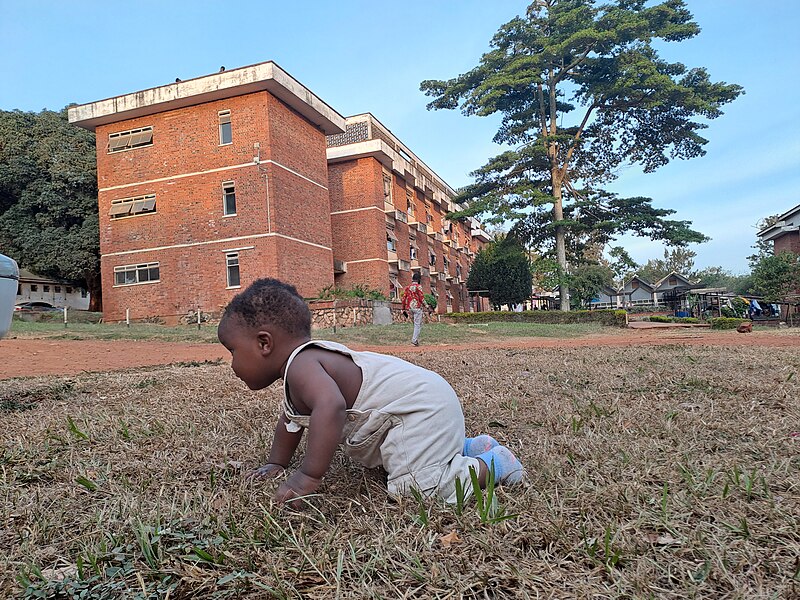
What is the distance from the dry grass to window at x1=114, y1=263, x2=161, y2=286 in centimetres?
2003

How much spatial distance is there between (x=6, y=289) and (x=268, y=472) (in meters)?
2.45

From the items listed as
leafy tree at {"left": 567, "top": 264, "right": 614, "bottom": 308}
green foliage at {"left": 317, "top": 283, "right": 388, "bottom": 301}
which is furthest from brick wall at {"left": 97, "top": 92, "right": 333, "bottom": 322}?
leafy tree at {"left": 567, "top": 264, "right": 614, "bottom": 308}

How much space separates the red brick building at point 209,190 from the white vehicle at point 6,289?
16.5 m

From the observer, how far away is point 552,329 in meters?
17.0

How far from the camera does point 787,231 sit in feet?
93.5

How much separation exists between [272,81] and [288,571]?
67.2 ft

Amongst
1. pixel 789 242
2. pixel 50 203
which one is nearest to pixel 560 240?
pixel 789 242

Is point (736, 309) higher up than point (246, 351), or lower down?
lower down

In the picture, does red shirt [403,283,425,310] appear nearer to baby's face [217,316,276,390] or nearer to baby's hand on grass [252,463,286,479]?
baby's hand on grass [252,463,286,479]

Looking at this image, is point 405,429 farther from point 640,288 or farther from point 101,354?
point 640,288

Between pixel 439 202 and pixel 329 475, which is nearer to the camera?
pixel 329 475

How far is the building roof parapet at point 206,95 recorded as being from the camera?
19.7 meters

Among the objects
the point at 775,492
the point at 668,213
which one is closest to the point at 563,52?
the point at 668,213

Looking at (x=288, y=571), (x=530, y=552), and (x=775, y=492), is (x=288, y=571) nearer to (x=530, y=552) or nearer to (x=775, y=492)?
(x=530, y=552)
